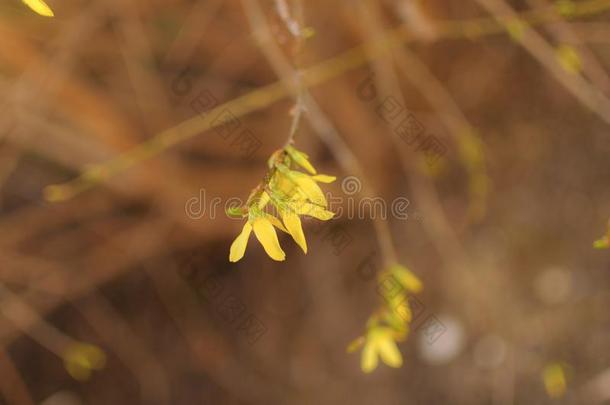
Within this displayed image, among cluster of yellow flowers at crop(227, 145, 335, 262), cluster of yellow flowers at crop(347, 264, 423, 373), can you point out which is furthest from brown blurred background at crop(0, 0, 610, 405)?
cluster of yellow flowers at crop(227, 145, 335, 262)

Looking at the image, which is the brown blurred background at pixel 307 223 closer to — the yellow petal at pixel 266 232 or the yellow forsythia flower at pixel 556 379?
the yellow forsythia flower at pixel 556 379

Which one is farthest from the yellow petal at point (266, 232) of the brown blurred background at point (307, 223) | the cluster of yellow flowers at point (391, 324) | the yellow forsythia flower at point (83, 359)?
the yellow forsythia flower at point (83, 359)

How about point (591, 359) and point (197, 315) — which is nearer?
point (591, 359)

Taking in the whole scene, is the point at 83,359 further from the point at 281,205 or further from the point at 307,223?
the point at 281,205

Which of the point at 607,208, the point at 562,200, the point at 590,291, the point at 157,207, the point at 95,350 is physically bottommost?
the point at 590,291

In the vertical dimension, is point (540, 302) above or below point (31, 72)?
below

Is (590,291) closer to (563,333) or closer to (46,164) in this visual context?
(563,333)

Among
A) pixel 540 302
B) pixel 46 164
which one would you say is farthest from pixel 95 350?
pixel 540 302
